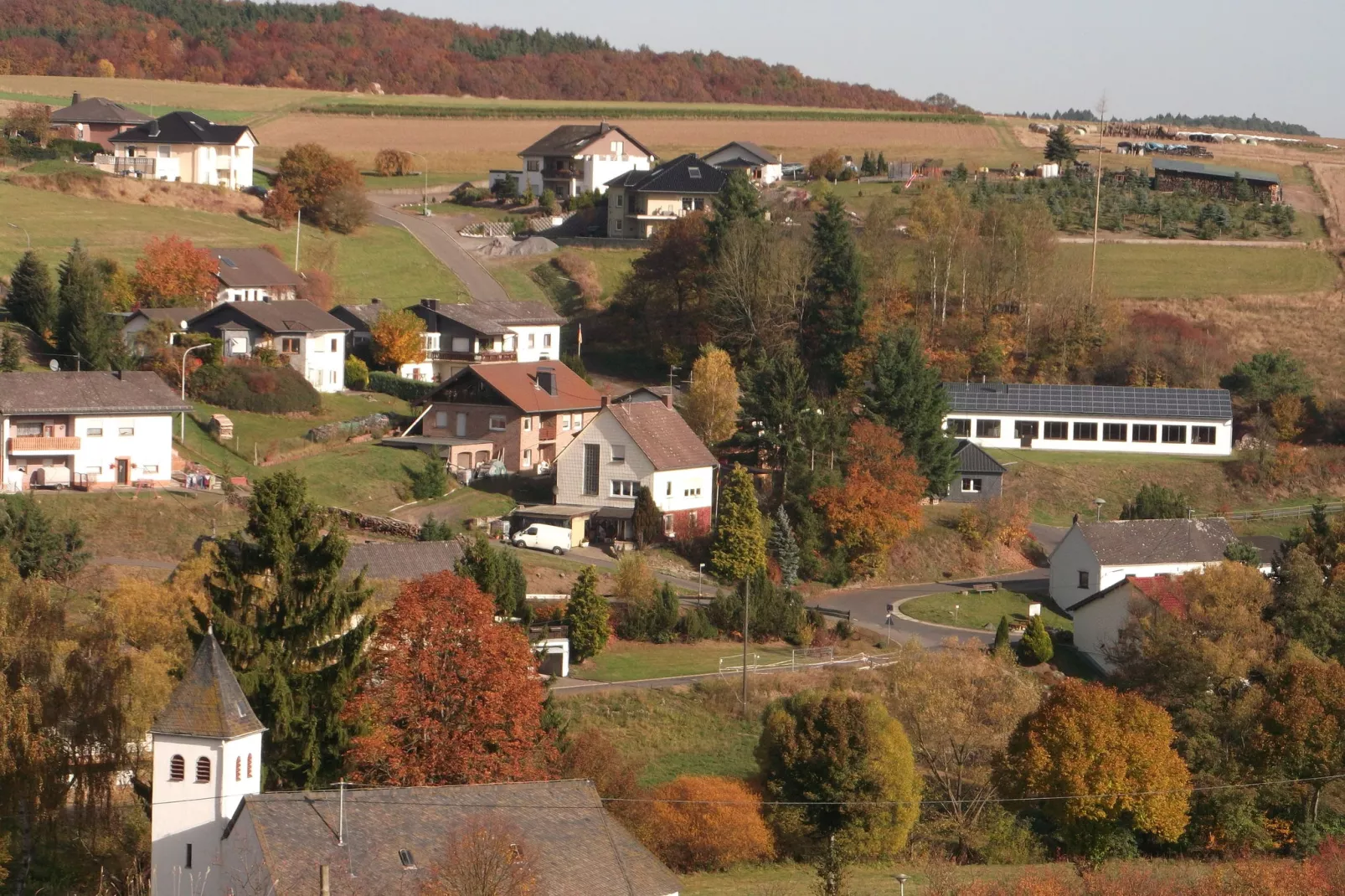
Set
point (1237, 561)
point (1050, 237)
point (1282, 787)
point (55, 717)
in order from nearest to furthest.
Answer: point (55, 717)
point (1282, 787)
point (1237, 561)
point (1050, 237)

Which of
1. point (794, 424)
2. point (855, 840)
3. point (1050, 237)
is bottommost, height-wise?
point (855, 840)

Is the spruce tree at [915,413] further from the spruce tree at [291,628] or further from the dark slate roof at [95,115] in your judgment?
the dark slate roof at [95,115]

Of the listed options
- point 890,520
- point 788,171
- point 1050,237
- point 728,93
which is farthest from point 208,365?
point 728,93

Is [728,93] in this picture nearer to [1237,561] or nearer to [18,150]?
[18,150]

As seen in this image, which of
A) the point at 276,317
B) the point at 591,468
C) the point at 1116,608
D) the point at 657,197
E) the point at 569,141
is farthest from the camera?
the point at 569,141

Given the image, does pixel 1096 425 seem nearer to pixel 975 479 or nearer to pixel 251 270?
pixel 975 479

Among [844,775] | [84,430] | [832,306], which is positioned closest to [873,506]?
[832,306]
